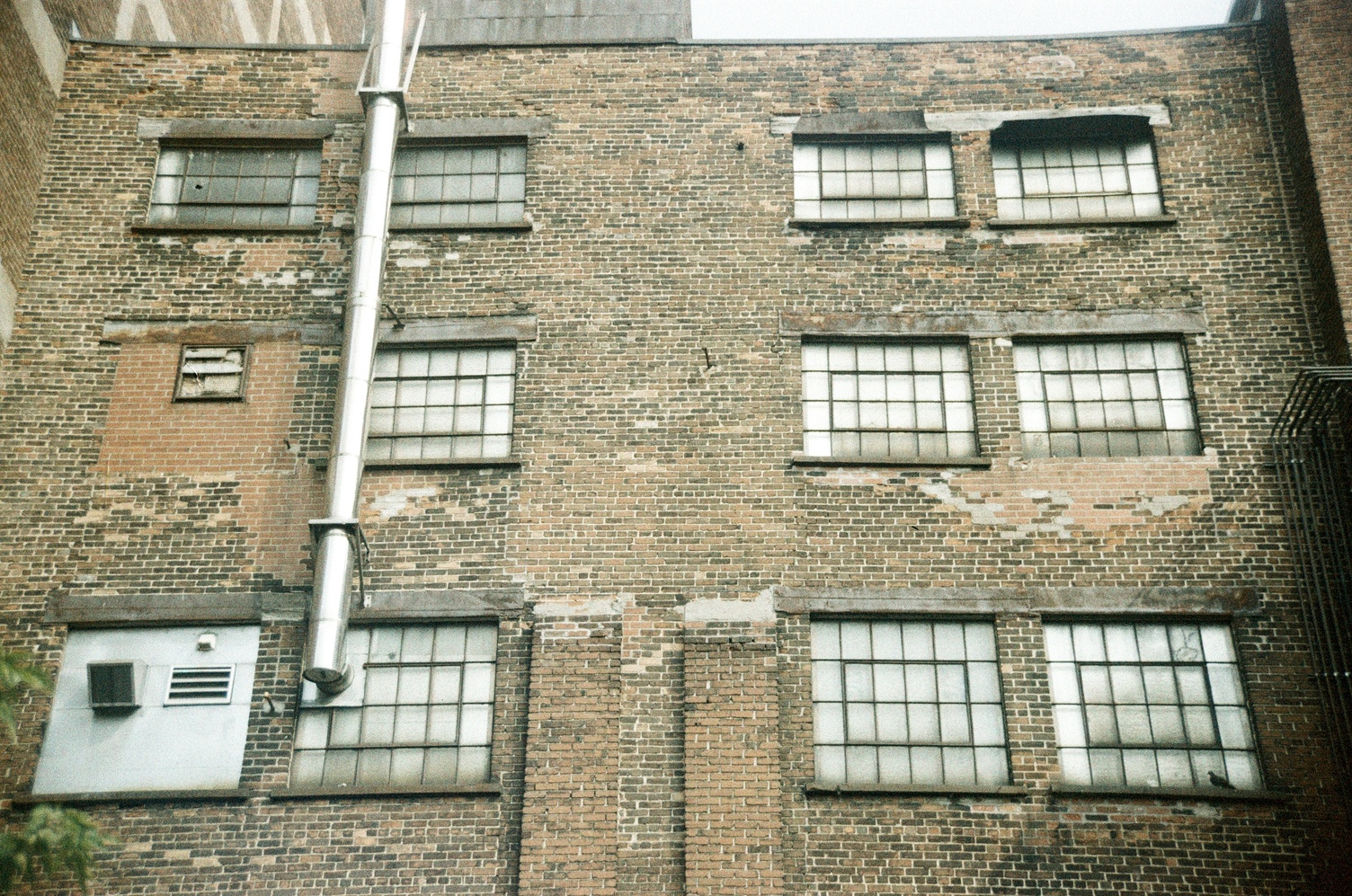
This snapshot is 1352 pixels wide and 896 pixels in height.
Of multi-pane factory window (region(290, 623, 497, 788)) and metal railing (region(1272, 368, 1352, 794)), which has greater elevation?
metal railing (region(1272, 368, 1352, 794))

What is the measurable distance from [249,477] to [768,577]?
5487 millimetres

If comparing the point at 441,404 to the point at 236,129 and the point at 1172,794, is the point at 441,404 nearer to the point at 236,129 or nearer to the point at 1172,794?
the point at 236,129

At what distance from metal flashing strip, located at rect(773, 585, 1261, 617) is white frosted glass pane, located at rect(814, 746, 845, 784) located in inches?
51.9

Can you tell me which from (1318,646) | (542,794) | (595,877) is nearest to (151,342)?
(542,794)

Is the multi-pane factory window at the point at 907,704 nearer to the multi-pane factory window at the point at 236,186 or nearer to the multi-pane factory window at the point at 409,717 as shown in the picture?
the multi-pane factory window at the point at 409,717

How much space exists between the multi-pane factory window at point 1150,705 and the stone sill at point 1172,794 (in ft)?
0.40

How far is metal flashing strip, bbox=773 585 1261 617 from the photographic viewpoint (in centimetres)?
1112

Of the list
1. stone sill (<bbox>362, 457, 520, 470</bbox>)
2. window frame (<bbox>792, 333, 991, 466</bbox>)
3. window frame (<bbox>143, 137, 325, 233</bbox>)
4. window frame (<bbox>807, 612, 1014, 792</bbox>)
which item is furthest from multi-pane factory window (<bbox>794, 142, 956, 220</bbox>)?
window frame (<bbox>143, 137, 325, 233</bbox>)

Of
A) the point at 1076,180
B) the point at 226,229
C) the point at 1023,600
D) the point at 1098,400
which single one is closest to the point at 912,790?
the point at 1023,600

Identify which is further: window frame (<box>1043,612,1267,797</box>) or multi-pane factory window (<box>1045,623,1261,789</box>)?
multi-pane factory window (<box>1045,623,1261,789</box>)

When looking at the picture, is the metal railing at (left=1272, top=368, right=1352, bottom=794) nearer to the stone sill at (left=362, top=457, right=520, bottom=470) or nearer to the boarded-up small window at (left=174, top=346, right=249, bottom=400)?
the stone sill at (left=362, top=457, right=520, bottom=470)

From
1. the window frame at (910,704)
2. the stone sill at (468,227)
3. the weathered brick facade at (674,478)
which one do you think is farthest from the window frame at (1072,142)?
the stone sill at (468,227)

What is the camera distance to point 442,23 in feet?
49.8

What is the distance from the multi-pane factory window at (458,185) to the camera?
13211 millimetres
